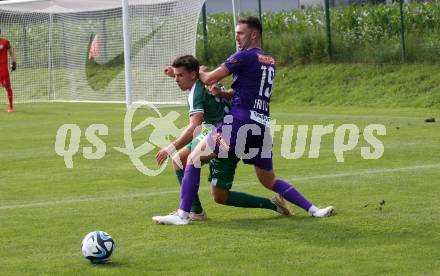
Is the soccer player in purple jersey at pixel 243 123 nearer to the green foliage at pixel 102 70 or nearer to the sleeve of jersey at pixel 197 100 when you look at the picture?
the sleeve of jersey at pixel 197 100

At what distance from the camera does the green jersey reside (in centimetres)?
982

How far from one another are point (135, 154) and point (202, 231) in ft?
22.8

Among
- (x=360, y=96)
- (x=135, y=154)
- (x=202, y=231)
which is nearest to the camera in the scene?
(x=202, y=231)

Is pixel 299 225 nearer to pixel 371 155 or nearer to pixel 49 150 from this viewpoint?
pixel 371 155

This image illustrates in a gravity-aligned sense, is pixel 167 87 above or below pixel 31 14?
below

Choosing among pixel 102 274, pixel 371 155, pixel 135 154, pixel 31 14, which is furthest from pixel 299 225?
pixel 31 14

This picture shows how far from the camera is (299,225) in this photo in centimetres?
968

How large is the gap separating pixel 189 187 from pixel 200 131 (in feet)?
2.07

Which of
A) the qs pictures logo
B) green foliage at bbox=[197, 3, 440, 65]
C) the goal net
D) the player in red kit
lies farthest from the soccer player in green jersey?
the goal net

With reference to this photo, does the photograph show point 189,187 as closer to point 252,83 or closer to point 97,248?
point 252,83

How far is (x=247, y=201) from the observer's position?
33.4 ft

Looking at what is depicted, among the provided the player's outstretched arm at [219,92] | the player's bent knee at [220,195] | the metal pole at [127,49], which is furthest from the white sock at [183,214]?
the metal pole at [127,49]

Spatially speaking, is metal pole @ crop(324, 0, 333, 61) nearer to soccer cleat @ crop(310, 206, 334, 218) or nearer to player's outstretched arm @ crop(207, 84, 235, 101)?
soccer cleat @ crop(310, 206, 334, 218)

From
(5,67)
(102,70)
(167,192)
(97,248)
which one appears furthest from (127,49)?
(97,248)
